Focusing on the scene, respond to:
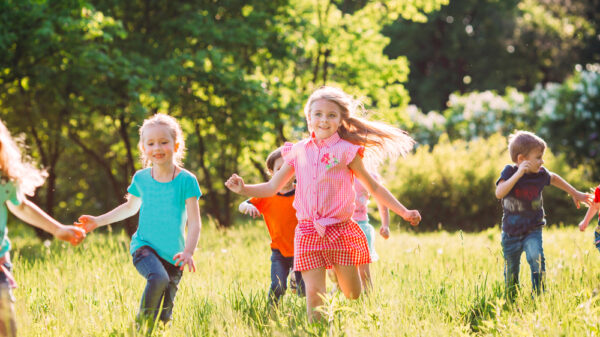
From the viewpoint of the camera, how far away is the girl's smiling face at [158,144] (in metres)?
3.92

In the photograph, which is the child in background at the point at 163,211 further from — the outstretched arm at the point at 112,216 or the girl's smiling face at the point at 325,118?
the girl's smiling face at the point at 325,118

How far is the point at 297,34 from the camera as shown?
11.6 meters

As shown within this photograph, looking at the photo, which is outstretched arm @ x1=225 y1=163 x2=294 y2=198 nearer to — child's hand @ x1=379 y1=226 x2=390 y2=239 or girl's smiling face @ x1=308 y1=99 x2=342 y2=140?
girl's smiling face @ x1=308 y1=99 x2=342 y2=140

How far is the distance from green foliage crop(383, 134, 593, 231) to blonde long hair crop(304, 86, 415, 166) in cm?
750

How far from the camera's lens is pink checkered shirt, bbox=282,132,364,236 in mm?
4020

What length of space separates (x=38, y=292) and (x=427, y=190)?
8757mm

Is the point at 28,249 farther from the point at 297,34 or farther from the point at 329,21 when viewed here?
the point at 329,21

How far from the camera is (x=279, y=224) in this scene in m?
4.92

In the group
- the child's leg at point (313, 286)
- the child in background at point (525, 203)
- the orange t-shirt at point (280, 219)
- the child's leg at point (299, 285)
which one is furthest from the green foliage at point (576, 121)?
the child's leg at point (313, 286)

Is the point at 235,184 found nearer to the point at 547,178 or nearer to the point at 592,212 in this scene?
the point at 547,178

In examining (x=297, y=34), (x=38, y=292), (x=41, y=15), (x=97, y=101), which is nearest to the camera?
(x=38, y=292)

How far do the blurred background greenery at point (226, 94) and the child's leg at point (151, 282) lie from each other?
494 cm

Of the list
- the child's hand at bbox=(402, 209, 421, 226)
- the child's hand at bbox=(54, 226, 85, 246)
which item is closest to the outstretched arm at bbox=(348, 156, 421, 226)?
the child's hand at bbox=(402, 209, 421, 226)

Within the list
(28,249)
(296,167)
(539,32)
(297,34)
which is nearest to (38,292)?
(296,167)
